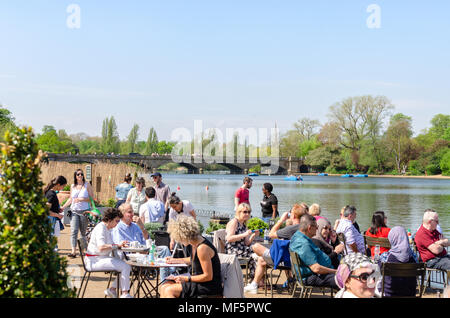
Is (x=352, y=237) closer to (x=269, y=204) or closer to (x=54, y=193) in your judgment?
(x=269, y=204)

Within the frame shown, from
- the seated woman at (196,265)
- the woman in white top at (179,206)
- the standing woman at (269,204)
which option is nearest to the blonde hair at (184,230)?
the seated woman at (196,265)

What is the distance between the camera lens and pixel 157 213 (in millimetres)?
10141

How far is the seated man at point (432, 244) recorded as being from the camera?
25.8 feet

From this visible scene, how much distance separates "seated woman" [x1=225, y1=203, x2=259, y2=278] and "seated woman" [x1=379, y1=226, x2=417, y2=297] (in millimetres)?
1977

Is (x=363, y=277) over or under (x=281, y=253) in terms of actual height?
over

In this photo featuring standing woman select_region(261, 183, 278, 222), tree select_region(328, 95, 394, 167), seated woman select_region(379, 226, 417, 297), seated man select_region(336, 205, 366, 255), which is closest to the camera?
seated woman select_region(379, 226, 417, 297)

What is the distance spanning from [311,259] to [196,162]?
3227 inches

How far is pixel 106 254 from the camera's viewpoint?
675 cm

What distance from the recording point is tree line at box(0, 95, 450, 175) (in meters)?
78.3

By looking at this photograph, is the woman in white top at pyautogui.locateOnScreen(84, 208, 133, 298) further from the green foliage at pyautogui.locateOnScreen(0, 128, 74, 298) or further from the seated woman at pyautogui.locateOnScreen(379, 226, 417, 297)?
the seated woman at pyautogui.locateOnScreen(379, 226, 417, 297)

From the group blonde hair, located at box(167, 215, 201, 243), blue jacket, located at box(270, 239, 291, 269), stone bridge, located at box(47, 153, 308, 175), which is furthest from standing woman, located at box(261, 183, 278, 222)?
stone bridge, located at box(47, 153, 308, 175)

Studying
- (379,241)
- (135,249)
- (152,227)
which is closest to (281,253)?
(379,241)
